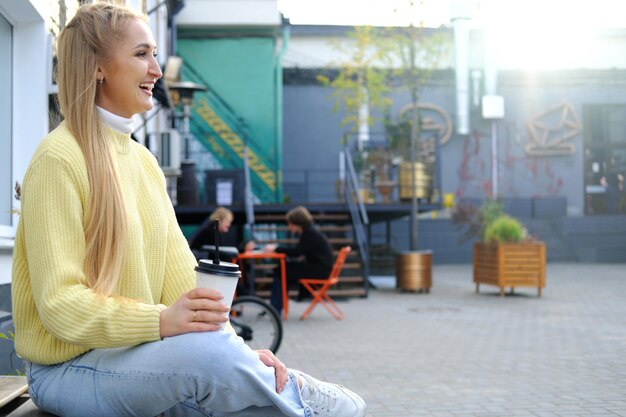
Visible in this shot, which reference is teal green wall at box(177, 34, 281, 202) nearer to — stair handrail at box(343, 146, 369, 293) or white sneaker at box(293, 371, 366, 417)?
stair handrail at box(343, 146, 369, 293)

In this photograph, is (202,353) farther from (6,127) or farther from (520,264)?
(520,264)

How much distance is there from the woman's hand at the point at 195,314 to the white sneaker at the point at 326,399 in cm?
40

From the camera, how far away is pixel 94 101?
2.38 meters

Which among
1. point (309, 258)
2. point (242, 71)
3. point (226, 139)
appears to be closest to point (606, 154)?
point (242, 71)

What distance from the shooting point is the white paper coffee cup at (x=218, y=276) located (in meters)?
2.07

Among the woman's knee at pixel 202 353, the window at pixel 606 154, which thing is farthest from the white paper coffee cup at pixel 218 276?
the window at pixel 606 154

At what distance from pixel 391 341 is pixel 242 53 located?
598 inches

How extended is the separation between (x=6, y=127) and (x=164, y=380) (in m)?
4.20

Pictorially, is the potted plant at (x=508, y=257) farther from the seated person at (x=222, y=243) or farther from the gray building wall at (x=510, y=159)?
the gray building wall at (x=510, y=159)

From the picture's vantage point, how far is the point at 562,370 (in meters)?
6.89

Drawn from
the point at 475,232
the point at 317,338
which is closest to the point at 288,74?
the point at 475,232

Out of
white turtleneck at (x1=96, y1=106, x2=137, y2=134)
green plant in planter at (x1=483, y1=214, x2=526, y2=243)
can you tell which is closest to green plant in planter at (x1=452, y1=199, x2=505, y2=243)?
green plant in planter at (x1=483, y1=214, x2=526, y2=243)

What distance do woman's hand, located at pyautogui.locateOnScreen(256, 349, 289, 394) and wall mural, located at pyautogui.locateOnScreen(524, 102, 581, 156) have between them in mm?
25799

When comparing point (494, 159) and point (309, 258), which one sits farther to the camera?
point (494, 159)
